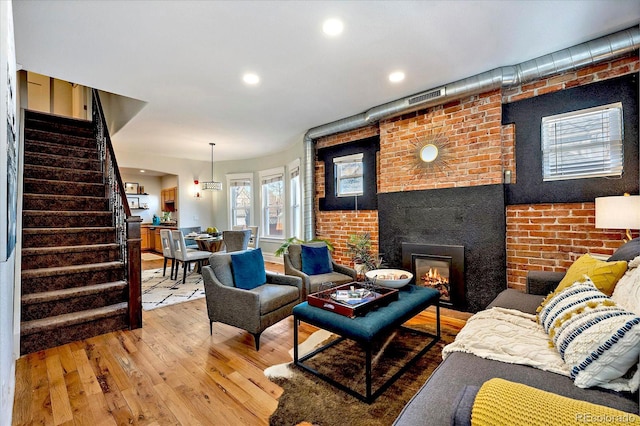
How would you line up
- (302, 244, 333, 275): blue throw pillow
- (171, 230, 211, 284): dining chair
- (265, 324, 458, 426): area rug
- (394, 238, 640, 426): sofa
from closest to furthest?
1. (394, 238, 640, 426): sofa
2. (265, 324, 458, 426): area rug
3. (302, 244, 333, 275): blue throw pillow
4. (171, 230, 211, 284): dining chair

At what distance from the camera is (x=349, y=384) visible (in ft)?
6.78

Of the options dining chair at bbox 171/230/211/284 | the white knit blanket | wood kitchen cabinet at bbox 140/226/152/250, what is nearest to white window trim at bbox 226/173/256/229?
dining chair at bbox 171/230/211/284

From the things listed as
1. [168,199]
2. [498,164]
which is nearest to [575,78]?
[498,164]

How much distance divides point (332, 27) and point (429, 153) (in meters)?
2.04

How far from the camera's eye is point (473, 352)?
152cm

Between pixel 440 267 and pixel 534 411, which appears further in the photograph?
pixel 440 267

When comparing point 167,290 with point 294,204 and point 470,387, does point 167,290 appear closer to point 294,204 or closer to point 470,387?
point 294,204

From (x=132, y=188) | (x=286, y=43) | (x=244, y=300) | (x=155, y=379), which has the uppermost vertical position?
(x=286, y=43)

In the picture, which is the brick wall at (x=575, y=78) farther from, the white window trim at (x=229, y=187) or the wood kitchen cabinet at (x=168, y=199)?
the wood kitchen cabinet at (x=168, y=199)

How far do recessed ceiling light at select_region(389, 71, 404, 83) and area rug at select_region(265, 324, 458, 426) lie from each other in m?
2.73

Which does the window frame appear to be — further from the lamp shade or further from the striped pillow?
the striped pillow

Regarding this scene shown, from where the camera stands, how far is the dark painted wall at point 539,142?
2.62 m

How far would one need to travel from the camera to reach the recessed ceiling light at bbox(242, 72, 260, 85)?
318cm

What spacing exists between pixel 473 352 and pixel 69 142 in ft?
19.3
